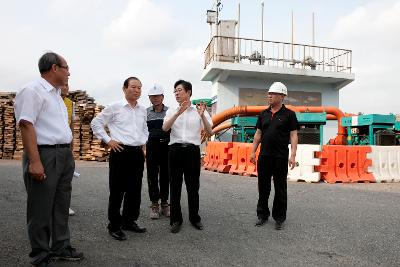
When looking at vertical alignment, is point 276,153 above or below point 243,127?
Answer: below

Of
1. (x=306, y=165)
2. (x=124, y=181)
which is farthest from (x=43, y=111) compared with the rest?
(x=306, y=165)

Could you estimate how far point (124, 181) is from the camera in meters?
4.69

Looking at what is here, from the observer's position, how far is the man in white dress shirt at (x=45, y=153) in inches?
130

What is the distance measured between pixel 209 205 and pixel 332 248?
282 cm

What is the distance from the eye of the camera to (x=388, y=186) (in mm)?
9969

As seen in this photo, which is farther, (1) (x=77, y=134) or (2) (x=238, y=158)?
(1) (x=77, y=134)

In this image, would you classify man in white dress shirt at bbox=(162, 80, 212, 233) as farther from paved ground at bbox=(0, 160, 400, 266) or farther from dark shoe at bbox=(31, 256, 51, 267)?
dark shoe at bbox=(31, 256, 51, 267)

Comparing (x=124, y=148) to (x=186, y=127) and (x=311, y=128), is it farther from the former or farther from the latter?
(x=311, y=128)

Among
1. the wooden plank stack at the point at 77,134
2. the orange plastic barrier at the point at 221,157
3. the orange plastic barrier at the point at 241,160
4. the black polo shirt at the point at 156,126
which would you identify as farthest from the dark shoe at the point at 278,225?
the wooden plank stack at the point at 77,134

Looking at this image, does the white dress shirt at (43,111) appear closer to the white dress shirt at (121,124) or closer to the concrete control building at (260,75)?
the white dress shirt at (121,124)

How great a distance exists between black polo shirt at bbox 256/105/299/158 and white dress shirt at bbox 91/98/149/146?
6.08 feet

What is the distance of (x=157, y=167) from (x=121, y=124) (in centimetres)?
138

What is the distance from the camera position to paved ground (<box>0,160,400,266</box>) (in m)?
3.79

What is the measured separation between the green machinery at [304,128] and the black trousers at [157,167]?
335 inches
